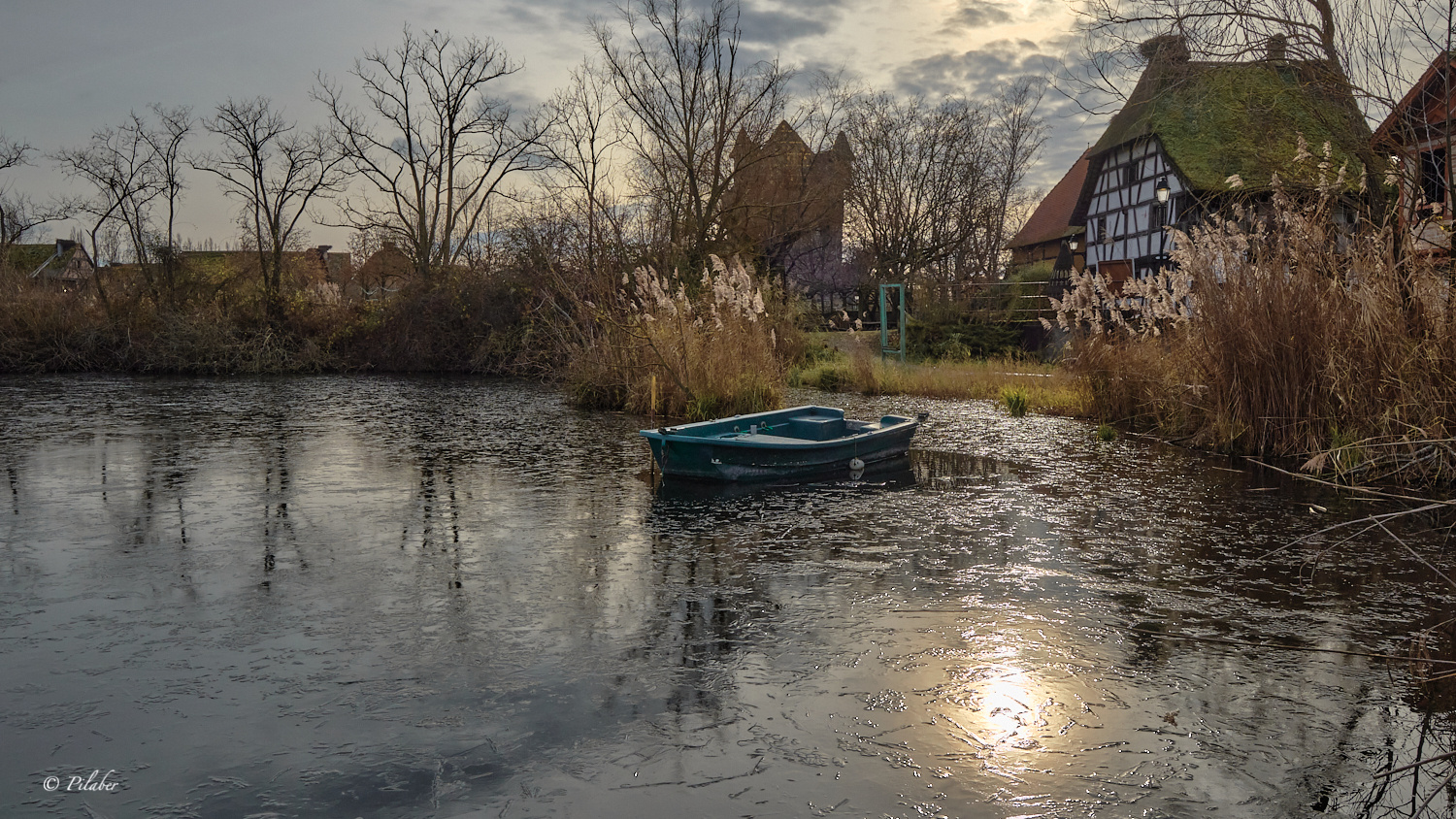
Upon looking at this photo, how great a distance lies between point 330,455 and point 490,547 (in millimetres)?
5186

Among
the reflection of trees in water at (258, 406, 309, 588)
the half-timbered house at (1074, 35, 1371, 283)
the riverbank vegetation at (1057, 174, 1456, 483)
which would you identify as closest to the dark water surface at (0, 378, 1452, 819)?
the reflection of trees in water at (258, 406, 309, 588)

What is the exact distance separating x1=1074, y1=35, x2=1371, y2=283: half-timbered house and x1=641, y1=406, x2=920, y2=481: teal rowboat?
170 inches

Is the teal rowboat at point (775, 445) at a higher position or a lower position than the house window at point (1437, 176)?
lower

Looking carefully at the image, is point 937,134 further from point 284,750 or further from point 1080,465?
point 284,750

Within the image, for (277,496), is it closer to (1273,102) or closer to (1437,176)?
(1273,102)

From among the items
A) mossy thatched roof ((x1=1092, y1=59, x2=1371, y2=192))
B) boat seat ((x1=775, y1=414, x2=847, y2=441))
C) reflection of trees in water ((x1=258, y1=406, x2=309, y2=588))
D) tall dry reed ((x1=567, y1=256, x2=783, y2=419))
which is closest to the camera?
reflection of trees in water ((x1=258, y1=406, x2=309, y2=588))

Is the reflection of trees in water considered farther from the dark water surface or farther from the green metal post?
the green metal post

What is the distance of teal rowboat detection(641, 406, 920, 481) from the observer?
9.21 meters

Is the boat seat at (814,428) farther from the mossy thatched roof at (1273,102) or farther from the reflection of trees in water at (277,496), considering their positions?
the reflection of trees in water at (277,496)

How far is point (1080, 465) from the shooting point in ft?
34.4

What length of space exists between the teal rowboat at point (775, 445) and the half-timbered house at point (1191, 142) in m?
4.31

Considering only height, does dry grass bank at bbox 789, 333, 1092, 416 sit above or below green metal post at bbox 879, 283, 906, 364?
below

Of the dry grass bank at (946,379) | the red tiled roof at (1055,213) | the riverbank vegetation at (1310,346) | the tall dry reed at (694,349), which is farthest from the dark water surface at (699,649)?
the red tiled roof at (1055,213)

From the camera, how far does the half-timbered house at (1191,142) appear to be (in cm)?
1052
